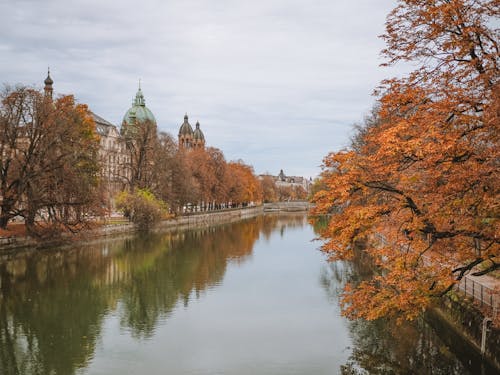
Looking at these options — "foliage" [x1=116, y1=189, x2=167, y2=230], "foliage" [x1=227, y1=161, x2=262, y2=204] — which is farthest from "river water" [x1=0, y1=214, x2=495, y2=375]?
"foliage" [x1=227, y1=161, x2=262, y2=204]

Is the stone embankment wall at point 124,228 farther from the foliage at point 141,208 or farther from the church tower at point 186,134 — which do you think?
the church tower at point 186,134

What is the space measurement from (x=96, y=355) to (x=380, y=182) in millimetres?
10257

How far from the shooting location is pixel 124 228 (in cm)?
5688

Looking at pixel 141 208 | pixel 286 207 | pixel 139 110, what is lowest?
pixel 286 207

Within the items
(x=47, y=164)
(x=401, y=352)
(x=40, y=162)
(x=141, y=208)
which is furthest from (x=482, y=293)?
(x=141, y=208)

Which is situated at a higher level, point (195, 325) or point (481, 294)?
point (481, 294)

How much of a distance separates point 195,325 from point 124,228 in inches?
1478

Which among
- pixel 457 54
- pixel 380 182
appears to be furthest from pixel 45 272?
pixel 457 54

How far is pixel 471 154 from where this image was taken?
1095 centimetres

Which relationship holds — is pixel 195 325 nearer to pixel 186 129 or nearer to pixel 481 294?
pixel 481 294

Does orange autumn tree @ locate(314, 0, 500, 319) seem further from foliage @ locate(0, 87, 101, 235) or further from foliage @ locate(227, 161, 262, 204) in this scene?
foliage @ locate(227, 161, 262, 204)

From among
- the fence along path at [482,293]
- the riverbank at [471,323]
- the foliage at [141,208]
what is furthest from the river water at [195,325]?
the foliage at [141,208]

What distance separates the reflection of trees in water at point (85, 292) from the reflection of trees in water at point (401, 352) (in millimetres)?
7409

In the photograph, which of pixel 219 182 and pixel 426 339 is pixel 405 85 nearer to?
pixel 426 339
